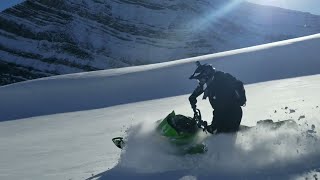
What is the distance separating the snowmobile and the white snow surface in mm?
143

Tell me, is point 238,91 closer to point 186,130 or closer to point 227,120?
point 227,120

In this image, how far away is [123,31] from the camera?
15162 centimetres

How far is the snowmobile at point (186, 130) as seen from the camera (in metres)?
7.47

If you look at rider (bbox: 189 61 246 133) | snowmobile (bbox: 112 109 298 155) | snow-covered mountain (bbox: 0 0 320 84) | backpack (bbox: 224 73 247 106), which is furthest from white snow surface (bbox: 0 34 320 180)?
snow-covered mountain (bbox: 0 0 320 84)

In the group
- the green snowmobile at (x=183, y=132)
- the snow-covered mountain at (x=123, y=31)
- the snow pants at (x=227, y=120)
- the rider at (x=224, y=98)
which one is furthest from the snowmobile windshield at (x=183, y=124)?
the snow-covered mountain at (x=123, y=31)

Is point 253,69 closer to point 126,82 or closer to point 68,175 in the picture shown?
point 126,82

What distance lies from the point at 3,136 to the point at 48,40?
416 feet

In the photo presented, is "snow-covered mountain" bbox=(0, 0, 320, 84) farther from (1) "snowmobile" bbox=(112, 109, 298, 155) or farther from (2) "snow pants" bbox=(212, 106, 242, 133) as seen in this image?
(2) "snow pants" bbox=(212, 106, 242, 133)

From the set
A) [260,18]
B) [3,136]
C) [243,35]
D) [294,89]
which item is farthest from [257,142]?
[260,18]

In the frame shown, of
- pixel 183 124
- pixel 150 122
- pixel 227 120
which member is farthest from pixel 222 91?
pixel 150 122

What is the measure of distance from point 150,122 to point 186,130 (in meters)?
0.93

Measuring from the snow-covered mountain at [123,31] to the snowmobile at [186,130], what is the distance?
99486 mm

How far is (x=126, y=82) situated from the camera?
2369 centimetres

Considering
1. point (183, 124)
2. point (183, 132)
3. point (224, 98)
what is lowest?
point (183, 132)
